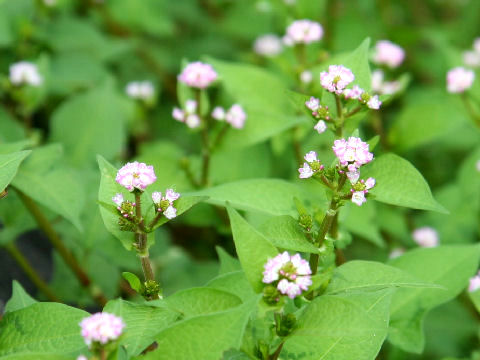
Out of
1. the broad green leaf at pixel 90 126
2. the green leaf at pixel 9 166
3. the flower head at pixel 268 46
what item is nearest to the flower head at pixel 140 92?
the broad green leaf at pixel 90 126

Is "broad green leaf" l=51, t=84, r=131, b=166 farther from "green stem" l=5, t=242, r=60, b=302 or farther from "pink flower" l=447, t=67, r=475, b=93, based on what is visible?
"pink flower" l=447, t=67, r=475, b=93

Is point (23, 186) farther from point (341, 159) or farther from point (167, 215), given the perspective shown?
point (341, 159)

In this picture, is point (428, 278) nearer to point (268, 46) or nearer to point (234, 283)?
point (234, 283)

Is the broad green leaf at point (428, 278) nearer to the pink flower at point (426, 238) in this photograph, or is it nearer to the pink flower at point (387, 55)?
the pink flower at point (426, 238)

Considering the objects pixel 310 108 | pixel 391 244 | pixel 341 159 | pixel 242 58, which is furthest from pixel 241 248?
pixel 242 58

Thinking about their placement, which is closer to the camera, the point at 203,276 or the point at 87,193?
the point at 87,193

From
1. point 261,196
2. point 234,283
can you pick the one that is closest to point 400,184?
point 261,196

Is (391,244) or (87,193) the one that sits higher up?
(87,193)
